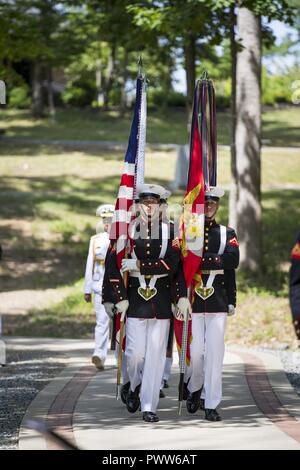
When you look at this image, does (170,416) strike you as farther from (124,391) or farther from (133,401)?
(124,391)

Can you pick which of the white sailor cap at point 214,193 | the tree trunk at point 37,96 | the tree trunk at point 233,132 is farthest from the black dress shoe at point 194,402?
the tree trunk at point 37,96

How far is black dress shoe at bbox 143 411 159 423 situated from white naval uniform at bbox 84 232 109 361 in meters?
3.53

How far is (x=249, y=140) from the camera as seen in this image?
2133cm

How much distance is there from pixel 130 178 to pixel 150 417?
7.93 ft

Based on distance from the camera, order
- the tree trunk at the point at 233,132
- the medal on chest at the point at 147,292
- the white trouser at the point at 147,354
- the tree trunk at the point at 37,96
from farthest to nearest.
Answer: the tree trunk at the point at 37,96 < the tree trunk at the point at 233,132 < the medal on chest at the point at 147,292 < the white trouser at the point at 147,354

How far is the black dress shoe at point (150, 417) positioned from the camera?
1006 cm

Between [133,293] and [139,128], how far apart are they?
1813 mm

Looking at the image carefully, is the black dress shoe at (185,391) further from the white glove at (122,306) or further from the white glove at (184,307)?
the white glove at (122,306)

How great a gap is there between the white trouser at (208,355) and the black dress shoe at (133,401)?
49 centimetres

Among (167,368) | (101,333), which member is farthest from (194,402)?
(101,333)

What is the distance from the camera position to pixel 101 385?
12469 millimetres

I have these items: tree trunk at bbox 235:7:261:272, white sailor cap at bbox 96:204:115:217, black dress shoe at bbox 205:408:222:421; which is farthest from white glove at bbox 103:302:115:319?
tree trunk at bbox 235:7:261:272

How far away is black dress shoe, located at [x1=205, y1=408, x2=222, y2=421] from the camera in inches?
399
